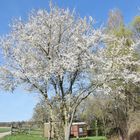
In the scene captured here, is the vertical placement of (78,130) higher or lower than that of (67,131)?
higher

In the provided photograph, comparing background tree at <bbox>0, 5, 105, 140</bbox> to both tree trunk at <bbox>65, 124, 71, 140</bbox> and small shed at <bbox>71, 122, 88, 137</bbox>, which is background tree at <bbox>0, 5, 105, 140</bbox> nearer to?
tree trunk at <bbox>65, 124, 71, 140</bbox>

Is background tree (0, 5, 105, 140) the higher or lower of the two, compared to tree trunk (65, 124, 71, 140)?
higher

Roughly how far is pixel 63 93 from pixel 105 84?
8.41 ft

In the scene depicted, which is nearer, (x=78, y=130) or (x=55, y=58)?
(x=55, y=58)

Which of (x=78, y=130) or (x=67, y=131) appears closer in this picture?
(x=67, y=131)

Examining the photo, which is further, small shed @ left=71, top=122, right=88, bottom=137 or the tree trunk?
small shed @ left=71, top=122, right=88, bottom=137

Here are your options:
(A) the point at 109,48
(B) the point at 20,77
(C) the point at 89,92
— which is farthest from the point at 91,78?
(B) the point at 20,77

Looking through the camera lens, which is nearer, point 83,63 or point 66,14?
point 83,63

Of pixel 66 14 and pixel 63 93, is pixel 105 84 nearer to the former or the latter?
pixel 63 93

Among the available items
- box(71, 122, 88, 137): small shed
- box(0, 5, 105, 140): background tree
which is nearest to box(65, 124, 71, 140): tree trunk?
box(0, 5, 105, 140): background tree

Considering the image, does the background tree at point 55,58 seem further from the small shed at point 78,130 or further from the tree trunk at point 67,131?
the small shed at point 78,130

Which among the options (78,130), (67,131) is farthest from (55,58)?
(78,130)

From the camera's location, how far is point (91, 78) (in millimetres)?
19844

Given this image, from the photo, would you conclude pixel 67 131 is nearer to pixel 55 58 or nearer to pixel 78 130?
pixel 55 58
